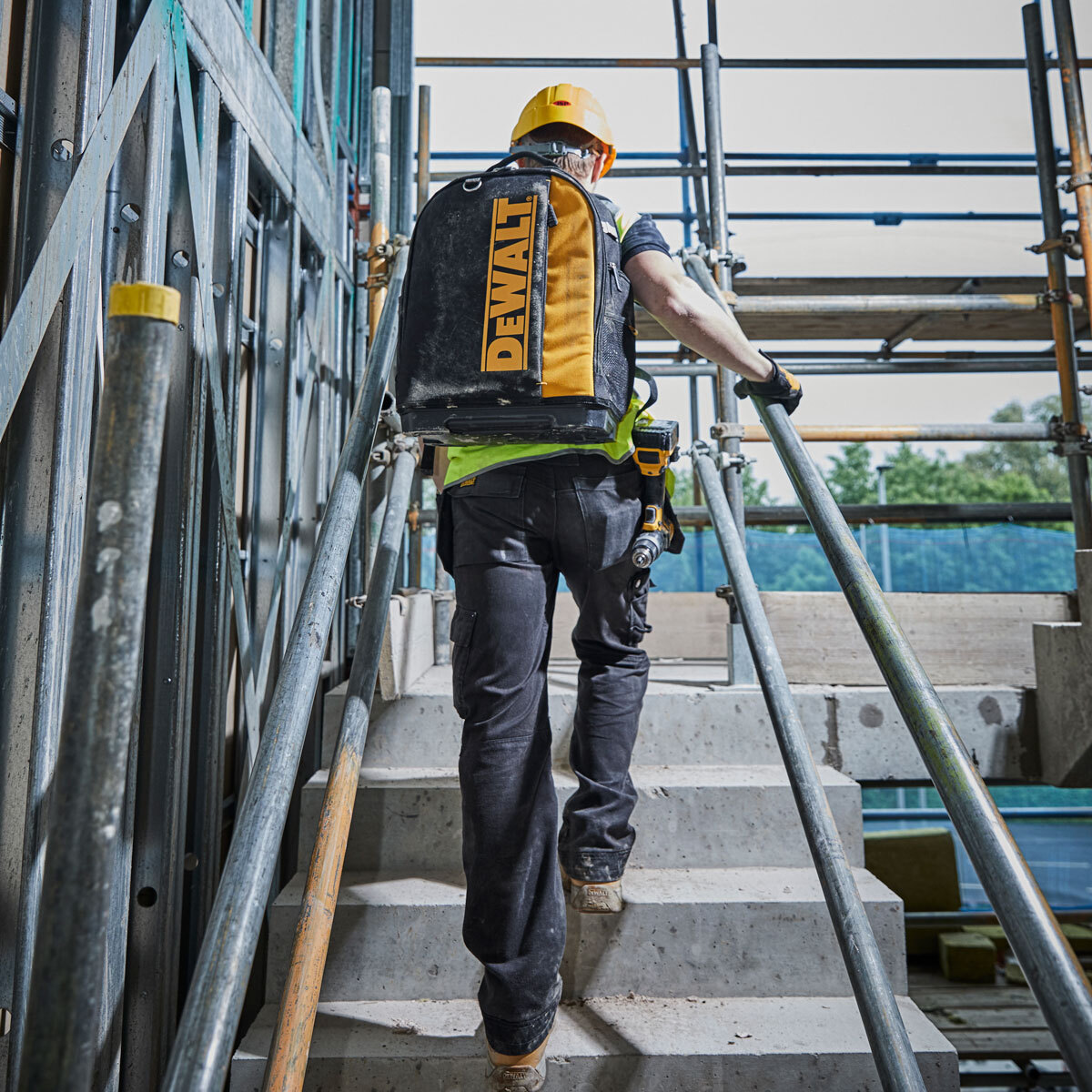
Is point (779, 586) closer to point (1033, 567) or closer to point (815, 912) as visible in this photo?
point (1033, 567)

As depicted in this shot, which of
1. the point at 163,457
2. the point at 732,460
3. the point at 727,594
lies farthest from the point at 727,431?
the point at 163,457

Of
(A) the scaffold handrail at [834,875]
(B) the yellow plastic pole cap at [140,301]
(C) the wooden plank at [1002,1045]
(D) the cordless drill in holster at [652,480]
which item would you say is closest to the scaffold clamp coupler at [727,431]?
(A) the scaffold handrail at [834,875]

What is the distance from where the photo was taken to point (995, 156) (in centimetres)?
577

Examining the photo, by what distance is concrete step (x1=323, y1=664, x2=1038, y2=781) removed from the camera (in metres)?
2.65

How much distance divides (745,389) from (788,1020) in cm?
149

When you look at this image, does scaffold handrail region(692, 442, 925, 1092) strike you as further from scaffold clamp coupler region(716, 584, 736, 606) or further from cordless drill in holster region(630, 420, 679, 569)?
scaffold clamp coupler region(716, 584, 736, 606)

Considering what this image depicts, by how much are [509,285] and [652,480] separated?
0.57 m

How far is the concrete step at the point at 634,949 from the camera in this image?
209 centimetres

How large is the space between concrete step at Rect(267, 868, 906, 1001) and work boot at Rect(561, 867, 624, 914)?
0.14 m

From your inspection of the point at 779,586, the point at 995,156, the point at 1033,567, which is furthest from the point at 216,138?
the point at 1033,567

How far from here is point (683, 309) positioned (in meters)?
1.81

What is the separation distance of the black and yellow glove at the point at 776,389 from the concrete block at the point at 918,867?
183 inches

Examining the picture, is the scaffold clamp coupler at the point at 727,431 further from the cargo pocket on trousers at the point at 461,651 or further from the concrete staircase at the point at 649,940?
the cargo pocket on trousers at the point at 461,651

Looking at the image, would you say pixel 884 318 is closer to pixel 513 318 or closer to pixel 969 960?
pixel 969 960
